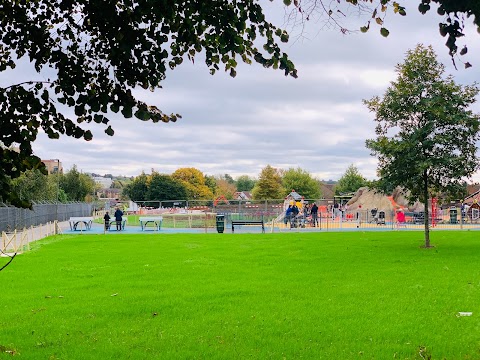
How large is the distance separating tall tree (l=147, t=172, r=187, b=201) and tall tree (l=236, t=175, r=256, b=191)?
70022 millimetres

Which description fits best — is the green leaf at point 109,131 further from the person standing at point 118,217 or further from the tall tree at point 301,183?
the tall tree at point 301,183

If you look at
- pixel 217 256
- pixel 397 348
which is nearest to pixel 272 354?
pixel 397 348

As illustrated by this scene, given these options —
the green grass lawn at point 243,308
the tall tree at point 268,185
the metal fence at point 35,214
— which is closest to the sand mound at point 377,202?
Result: the metal fence at point 35,214

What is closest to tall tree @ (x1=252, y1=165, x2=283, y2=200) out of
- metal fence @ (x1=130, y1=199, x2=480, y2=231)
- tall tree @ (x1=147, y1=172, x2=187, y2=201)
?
tall tree @ (x1=147, y1=172, x2=187, y2=201)

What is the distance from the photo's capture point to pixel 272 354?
6.51 metres

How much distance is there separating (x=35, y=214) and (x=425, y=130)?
29807mm

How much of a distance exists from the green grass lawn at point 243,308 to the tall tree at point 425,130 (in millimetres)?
4531

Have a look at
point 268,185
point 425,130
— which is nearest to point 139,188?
point 268,185

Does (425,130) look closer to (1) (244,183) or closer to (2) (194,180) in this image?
(2) (194,180)

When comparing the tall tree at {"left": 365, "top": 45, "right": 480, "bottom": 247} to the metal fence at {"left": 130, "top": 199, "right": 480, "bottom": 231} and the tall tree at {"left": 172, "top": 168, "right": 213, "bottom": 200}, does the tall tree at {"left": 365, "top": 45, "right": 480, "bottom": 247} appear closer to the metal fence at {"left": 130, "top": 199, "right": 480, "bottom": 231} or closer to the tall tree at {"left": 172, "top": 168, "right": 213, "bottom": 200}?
the metal fence at {"left": 130, "top": 199, "right": 480, "bottom": 231}

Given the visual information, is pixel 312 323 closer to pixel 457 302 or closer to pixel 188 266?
pixel 457 302

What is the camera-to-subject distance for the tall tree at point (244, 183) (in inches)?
6432

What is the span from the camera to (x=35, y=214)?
40.6m

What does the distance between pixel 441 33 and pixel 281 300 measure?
22.1 feet
